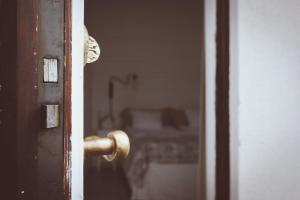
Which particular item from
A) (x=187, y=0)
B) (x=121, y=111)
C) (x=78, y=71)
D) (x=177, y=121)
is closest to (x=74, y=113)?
(x=78, y=71)

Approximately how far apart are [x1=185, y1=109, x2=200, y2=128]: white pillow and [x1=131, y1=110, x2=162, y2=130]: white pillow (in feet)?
1.29

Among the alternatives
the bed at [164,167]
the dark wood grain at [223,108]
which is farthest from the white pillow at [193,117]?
the dark wood grain at [223,108]

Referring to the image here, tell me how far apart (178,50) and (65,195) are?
182 inches

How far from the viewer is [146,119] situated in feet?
15.0

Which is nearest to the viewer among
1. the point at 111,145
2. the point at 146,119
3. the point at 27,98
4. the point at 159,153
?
the point at 27,98

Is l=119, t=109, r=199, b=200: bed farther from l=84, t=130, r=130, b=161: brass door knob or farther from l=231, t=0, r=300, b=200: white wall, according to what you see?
l=84, t=130, r=130, b=161: brass door knob

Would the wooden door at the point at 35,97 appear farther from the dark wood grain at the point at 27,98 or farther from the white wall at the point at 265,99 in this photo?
the white wall at the point at 265,99

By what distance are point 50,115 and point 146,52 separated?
4.56 meters

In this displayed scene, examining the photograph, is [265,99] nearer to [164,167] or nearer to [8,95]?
[8,95]

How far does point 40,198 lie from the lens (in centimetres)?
63

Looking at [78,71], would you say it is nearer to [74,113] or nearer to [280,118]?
[74,113]

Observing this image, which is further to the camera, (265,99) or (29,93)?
(265,99)

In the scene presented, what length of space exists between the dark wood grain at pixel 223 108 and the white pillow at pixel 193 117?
2878 mm

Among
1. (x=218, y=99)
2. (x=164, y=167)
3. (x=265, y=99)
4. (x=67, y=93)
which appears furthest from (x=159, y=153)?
(x=67, y=93)
